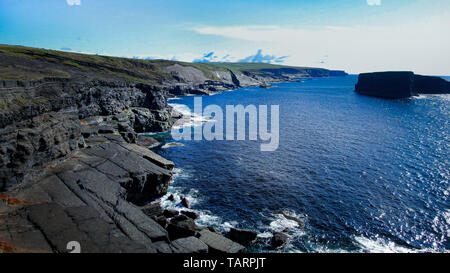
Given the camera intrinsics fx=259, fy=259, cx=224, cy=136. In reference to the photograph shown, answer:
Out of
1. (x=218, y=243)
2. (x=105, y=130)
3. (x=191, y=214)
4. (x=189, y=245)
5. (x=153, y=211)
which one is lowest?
(x=218, y=243)

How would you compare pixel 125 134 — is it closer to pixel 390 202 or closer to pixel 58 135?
pixel 58 135

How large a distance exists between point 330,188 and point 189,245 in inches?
909

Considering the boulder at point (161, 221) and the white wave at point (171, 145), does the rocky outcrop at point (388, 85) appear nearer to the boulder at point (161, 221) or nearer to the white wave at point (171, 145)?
the white wave at point (171, 145)

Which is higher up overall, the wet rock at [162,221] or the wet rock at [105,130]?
the wet rock at [105,130]

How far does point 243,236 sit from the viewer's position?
25.7m

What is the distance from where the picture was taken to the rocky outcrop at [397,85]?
151 meters

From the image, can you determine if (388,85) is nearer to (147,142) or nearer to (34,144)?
(147,142)

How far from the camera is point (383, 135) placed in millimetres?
64250

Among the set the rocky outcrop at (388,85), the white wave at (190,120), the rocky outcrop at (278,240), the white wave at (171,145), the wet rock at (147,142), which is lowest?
the rocky outcrop at (278,240)

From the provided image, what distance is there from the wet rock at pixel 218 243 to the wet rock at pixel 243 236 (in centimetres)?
144

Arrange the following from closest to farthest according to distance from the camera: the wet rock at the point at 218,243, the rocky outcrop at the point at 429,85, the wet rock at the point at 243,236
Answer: the wet rock at the point at 218,243 → the wet rock at the point at 243,236 → the rocky outcrop at the point at 429,85

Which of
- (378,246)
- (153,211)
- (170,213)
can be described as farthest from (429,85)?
(153,211)

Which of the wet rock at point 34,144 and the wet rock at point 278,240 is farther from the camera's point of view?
the wet rock at point 278,240

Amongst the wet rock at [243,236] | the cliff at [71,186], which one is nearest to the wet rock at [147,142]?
the cliff at [71,186]
